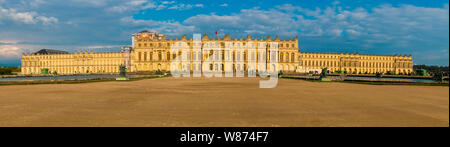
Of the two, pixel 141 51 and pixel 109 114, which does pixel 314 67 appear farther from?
pixel 109 114

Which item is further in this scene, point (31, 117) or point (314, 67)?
point (314, 67)

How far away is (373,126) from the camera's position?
289 inches

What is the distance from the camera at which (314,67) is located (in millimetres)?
128625

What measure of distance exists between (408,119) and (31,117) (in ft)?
47.0

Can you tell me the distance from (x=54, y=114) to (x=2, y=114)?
2203 mm
